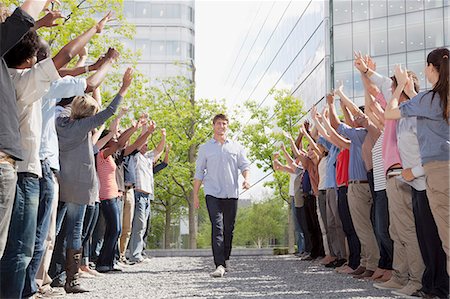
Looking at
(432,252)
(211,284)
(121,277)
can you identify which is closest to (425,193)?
(432,252)

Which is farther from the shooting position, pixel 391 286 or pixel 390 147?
pixel 391 286

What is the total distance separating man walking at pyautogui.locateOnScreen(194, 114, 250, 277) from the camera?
9672 millimetres

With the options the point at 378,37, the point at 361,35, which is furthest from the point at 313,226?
the point at 361,35

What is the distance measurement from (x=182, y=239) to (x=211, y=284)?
5454 centimetres

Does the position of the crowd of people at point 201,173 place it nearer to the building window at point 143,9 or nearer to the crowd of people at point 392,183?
the crowd of people at point 392,183

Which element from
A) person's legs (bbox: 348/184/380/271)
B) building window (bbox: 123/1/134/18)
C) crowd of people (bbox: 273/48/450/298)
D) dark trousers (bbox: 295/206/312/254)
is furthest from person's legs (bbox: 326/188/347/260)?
building window (bbox: 123/1/134/18)

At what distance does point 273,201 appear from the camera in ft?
184

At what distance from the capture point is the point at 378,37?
40656 millimetres

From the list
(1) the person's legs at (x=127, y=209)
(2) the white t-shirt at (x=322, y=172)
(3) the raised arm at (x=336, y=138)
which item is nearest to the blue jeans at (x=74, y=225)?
(3) the raised arm at (x=336, y=138)

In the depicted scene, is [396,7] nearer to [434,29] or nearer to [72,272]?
[434,29]

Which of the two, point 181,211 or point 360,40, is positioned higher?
point 360,40

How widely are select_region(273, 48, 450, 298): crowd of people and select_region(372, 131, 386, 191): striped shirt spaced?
0.5 inches

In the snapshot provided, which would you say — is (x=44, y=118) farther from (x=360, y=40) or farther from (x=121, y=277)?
(x=360, y=40)

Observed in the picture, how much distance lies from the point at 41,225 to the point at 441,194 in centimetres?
339
